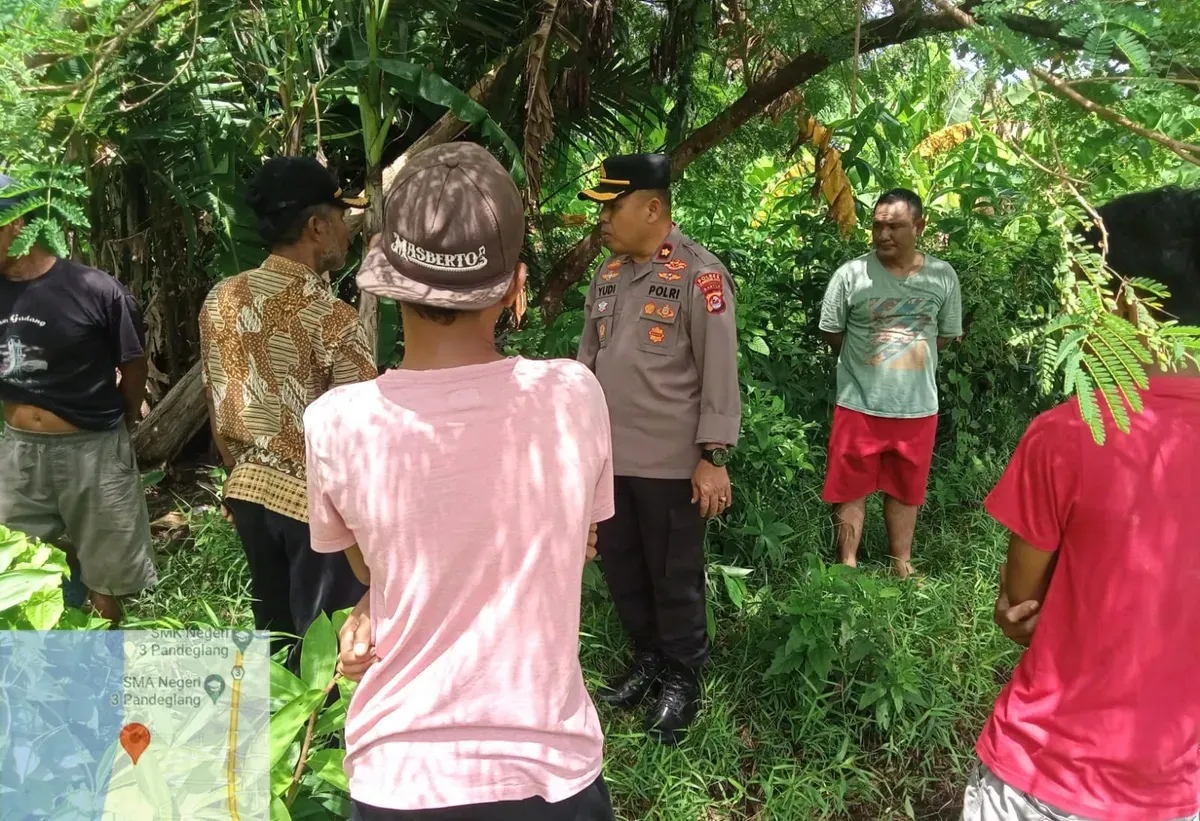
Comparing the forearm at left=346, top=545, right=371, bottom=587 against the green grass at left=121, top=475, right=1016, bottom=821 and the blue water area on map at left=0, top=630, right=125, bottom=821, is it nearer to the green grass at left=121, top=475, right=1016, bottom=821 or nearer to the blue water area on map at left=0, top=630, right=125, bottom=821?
the blue water area on map at left=0, top=630, right=125, bottom=821

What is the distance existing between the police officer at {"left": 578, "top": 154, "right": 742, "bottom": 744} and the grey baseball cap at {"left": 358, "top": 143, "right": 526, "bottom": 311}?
1.32 metres

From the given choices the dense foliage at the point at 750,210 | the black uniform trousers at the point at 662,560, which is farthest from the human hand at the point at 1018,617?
the black uniform trousers at the point at 662,560

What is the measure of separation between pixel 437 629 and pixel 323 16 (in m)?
2.93

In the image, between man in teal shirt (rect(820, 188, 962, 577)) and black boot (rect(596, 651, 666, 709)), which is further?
man in teal shirt (rect(820, 188, 962, 577))

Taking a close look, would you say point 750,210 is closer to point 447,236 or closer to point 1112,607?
point 1112,607

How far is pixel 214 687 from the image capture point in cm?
145

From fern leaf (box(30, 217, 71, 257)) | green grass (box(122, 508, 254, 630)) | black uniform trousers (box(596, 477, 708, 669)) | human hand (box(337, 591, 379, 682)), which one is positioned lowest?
green grass (box(122, 508, 254, 630))

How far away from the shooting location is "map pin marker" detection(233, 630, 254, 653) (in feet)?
4.89

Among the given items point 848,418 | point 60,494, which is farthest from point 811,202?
point 60,494

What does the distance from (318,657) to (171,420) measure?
9.40 feet

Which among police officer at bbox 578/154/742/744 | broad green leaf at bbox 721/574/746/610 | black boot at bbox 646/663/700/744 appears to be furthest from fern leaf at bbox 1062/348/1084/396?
broad green leaf at bbox 721/574/746/610

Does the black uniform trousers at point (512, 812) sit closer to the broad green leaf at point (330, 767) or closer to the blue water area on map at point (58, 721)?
the broad green leaf at point (330, 767)

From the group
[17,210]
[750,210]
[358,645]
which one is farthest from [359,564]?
[750,210]
